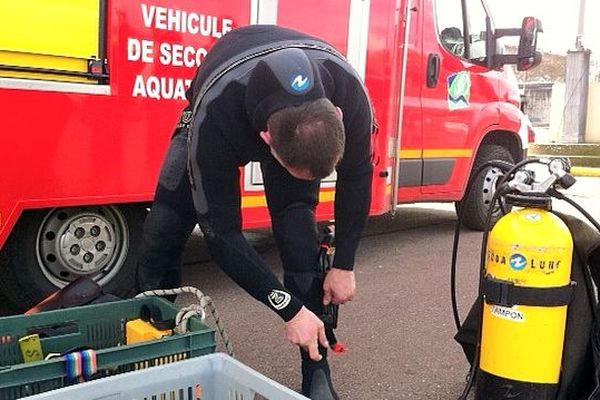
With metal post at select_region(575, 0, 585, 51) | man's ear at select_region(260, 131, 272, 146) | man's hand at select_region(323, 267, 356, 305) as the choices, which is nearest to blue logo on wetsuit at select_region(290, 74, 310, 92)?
man's ear at select_region(260, 131, 272, 146)

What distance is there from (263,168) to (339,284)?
0.54 m

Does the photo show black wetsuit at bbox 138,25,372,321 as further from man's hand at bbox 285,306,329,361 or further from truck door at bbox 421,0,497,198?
truck door at bbox 421,0,497,198

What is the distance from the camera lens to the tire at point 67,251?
141 inches

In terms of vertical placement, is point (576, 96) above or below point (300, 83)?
above

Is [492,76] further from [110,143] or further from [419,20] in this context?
[110,143]

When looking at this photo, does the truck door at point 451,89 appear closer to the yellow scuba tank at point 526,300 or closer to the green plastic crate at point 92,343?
the yellow scuba tank at point 526,300

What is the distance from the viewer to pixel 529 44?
227 inches

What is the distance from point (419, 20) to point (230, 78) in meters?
3.42

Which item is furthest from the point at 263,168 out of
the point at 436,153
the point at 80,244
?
the point at 436,153

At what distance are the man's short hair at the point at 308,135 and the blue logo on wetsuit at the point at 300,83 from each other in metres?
0.06

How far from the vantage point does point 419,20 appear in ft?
17.3

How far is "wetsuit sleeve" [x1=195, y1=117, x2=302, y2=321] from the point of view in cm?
220

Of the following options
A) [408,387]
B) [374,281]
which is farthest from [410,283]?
[408,387]

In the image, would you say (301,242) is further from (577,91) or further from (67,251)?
(577,91)
